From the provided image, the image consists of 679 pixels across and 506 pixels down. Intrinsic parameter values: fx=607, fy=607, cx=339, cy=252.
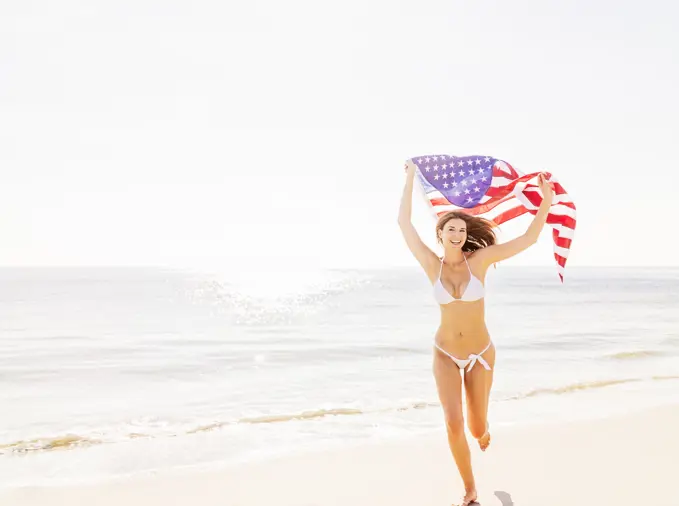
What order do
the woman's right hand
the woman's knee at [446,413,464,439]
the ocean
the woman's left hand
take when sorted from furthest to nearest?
the ocean → the woman's right hand → the woman's left hand → the woman's knee at [446,413,464,439]

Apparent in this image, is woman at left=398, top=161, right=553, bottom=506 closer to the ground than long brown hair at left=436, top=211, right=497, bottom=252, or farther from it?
closer to the ground

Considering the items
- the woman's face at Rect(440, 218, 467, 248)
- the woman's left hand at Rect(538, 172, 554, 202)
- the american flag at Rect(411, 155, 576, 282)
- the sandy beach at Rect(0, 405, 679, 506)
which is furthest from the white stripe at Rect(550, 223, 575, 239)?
Result: the sandy beach at Rect(0, 405, 679, 506)

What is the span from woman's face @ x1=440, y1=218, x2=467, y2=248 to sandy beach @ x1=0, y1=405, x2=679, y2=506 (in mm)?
2330

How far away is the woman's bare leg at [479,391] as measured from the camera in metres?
5.05

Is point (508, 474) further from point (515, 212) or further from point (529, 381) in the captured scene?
point (529, 381)

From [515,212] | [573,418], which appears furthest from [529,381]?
[515,212]

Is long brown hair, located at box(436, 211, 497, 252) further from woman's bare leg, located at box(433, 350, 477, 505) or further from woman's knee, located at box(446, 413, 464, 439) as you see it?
woman's knee, located at box(446, 413, 464, 439)

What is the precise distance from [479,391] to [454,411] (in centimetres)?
34

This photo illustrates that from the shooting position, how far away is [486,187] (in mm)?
5961

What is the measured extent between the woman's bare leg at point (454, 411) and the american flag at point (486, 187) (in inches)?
66.2

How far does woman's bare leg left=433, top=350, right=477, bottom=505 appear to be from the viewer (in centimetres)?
488

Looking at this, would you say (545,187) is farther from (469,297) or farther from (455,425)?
(455,425)

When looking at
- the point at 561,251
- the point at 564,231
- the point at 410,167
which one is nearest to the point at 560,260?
the point at 561,251

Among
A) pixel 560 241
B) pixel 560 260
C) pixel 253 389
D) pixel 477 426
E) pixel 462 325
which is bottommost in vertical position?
pixel 253 389
